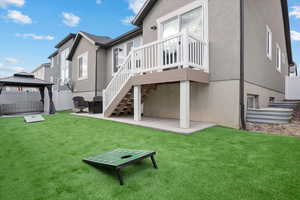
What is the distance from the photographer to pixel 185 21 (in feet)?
22.9

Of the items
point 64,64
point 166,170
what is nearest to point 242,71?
point 166,170

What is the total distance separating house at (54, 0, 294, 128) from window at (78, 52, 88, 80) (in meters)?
5.43

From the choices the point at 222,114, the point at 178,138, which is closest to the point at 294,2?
the point at 222,114

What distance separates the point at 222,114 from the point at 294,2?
12.4 metres

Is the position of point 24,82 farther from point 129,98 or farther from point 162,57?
point 162,57

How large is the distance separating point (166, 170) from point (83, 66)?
13.3 meters

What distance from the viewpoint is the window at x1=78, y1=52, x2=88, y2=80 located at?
13442 millimetres

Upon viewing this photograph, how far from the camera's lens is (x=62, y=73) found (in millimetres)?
17703

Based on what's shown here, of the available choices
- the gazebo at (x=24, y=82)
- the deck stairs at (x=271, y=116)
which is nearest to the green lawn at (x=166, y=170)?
Answer: the deck stairs at (x=271, y=116)

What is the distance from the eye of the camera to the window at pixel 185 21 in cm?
648

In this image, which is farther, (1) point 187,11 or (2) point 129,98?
(2) point 129,98

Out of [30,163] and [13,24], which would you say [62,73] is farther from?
[30,163]

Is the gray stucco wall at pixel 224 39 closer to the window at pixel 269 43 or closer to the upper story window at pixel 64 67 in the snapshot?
the window at pixel 269 43

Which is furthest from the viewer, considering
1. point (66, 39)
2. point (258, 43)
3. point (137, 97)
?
point (66, 39)
